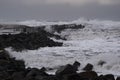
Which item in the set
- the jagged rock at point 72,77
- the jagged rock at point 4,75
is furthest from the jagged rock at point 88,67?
the jagged rock at point 4,75

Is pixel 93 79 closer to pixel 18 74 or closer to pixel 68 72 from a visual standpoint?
pixel 68 72

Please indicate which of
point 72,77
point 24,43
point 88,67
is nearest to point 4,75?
point 72,77

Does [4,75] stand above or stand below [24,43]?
above

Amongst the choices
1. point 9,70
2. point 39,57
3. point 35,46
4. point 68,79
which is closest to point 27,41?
point 35,46

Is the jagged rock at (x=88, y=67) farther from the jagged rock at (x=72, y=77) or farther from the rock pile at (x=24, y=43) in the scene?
→ the rock pile at (x=24, y=43)

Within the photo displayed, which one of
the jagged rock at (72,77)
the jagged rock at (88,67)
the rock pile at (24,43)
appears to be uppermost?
the jagged rock at (72,77)

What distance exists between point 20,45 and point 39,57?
15.7 ft

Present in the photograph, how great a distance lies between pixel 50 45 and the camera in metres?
24.9

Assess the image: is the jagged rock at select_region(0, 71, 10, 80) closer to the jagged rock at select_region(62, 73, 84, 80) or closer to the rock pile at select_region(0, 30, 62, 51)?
the jagged rock at select_region(62, 73, 84, 80)

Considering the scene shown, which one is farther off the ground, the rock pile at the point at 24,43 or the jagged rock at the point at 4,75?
the jagged rock at the point at 4,75

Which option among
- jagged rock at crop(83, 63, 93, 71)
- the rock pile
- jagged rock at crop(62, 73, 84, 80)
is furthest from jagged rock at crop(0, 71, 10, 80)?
the rock pile

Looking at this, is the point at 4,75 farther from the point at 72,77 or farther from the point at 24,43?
the point at 24,43

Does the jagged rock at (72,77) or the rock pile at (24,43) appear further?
the rock pile at (24,43)

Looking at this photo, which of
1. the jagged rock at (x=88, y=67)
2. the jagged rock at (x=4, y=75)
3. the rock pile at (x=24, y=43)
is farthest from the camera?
the rock pile at (x=24, y=43)
